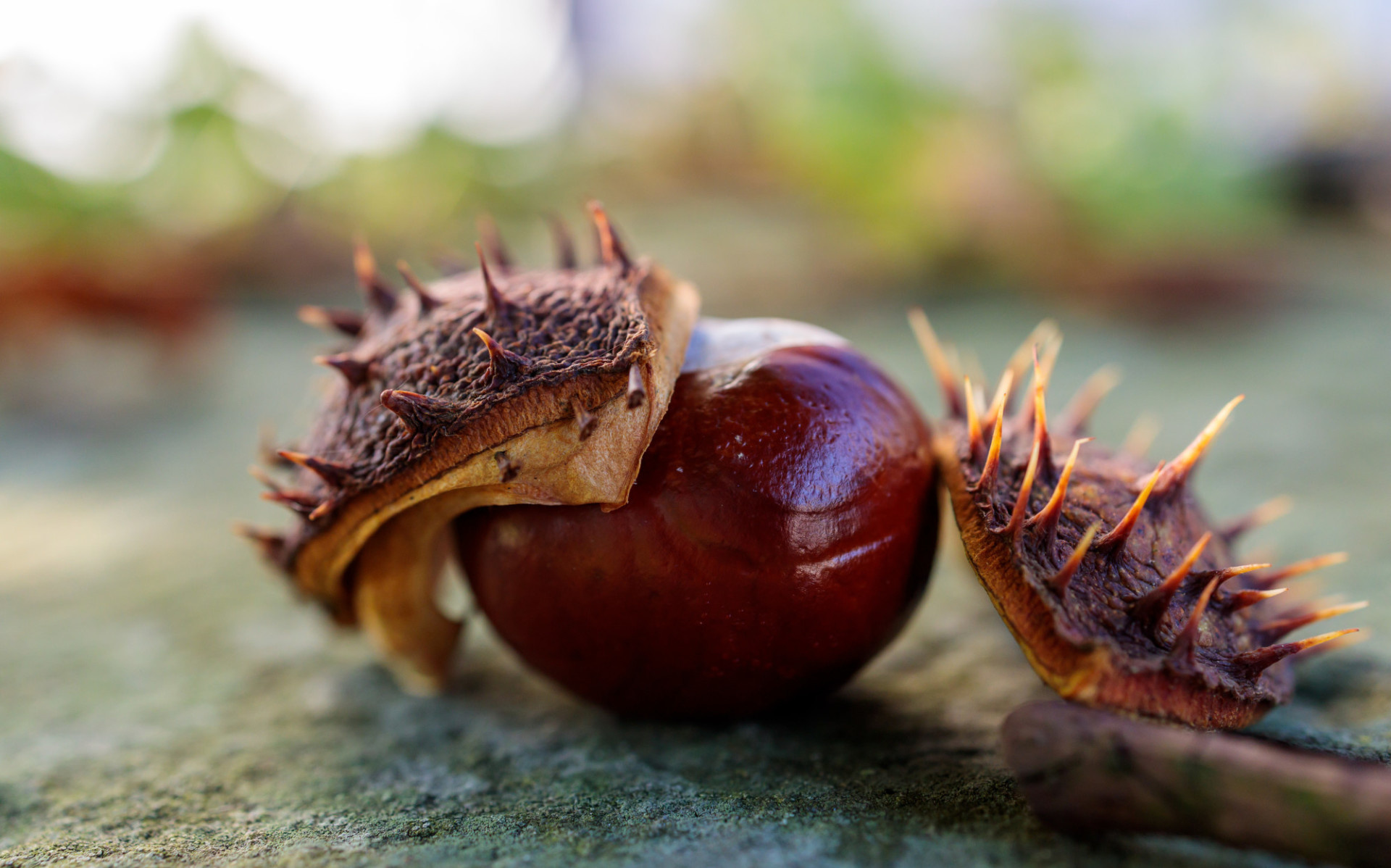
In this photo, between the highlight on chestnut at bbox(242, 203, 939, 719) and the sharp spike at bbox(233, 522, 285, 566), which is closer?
the highlight on chestnut at bbox(242, 203, 939, 719)

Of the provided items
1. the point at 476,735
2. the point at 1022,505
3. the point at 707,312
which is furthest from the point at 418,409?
the point at 707,312

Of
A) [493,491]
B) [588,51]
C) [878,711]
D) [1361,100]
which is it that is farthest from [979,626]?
[588,51]

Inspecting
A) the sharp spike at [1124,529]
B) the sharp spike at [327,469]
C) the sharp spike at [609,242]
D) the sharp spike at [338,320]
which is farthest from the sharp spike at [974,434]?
the sharp spike at [338,320]

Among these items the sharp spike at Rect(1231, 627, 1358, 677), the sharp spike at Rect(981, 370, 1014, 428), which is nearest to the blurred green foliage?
the sharp spike at Rect(981, 370, 1014, 428)

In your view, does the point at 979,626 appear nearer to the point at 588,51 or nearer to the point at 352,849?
the point at 352,849

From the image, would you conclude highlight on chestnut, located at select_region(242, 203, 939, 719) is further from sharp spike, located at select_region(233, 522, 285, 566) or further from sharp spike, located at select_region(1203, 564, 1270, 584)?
sharp spike, located at select_region(1203, 564, 1270, 584)

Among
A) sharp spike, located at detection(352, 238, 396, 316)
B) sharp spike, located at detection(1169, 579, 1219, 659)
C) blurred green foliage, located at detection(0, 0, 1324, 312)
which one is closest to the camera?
sharp spike, located at detection(1169, 579, 1219, 659)

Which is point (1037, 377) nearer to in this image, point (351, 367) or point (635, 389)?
point (635, 389)

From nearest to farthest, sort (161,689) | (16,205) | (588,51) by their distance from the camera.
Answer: (161,689)
(16,205)
(588,51)
